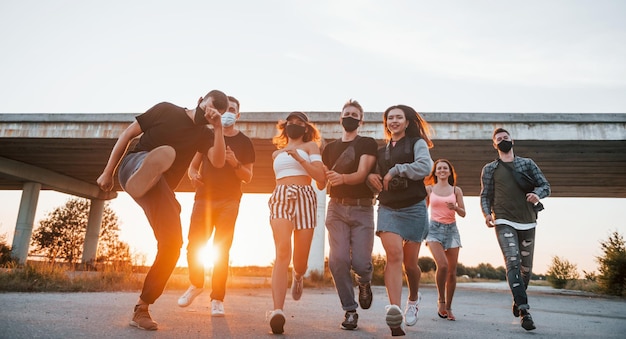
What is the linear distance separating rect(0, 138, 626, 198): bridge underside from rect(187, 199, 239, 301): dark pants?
9396 mm

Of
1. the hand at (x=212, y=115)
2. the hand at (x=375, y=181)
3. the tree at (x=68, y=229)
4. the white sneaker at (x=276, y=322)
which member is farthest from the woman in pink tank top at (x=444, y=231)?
the tree at (x=68, y=229)

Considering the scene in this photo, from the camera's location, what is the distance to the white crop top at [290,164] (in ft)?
12.9

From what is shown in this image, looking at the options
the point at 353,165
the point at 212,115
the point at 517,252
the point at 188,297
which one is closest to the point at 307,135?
the point at 353,165

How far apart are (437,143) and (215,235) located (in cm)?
1049

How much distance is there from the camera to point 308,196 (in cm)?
385

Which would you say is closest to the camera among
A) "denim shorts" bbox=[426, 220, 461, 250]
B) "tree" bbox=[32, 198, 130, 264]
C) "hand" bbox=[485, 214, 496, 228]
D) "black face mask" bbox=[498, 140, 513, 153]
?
"hand" bbox=[485, 214, 496, 228]

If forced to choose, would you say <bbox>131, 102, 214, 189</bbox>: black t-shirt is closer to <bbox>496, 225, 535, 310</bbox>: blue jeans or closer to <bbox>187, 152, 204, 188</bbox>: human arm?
<bbox>187, 152, 204, 188</bbox>: human arm

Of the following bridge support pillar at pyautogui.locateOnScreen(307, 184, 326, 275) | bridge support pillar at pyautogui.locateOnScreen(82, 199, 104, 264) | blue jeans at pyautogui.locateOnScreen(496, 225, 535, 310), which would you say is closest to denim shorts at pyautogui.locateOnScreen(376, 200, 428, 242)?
blue jeans at pyautogui.locateOnScreen(496, 225, 535, 310)

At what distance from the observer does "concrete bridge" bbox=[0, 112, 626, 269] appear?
12.7 metres

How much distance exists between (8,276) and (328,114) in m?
9.36

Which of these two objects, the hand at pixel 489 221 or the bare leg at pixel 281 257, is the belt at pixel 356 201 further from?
the hand at pixel 489 221

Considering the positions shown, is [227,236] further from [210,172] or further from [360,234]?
[360,234]

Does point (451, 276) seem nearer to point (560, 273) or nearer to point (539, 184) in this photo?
point (539, 184)

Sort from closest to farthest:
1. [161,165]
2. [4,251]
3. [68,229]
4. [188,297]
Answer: [161,165] < [188,297] < [4,251] < [68,229]
